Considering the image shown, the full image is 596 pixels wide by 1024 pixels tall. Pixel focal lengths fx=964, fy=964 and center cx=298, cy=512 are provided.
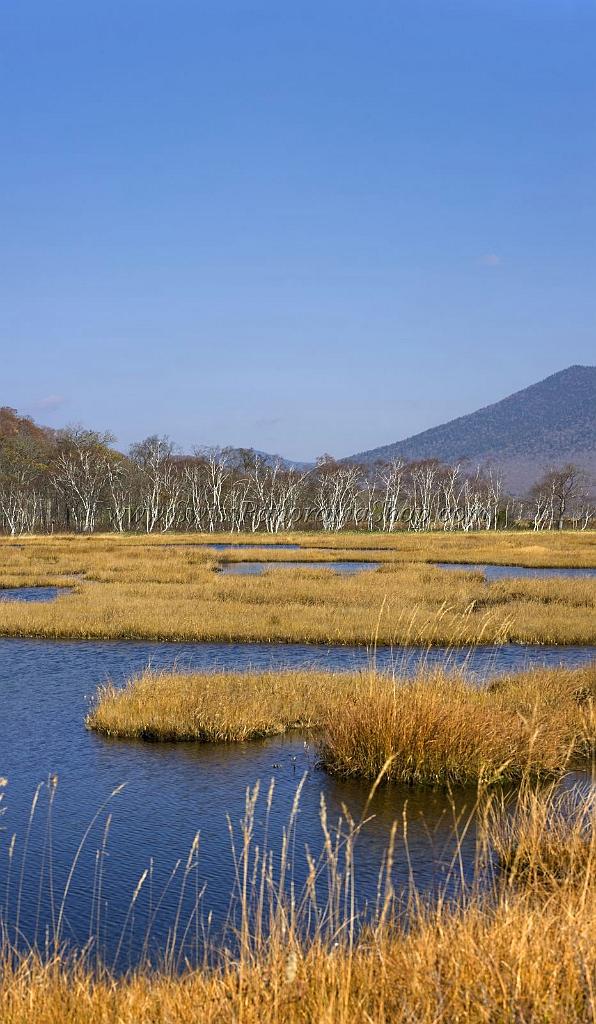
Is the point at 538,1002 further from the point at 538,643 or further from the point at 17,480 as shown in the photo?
the point at 17,480

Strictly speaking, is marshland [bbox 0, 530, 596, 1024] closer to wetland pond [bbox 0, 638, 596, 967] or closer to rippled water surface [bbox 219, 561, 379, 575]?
wetland pond [bbox 0, 638, 596, 967]

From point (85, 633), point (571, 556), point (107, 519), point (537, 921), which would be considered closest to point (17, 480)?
point (107, 519)

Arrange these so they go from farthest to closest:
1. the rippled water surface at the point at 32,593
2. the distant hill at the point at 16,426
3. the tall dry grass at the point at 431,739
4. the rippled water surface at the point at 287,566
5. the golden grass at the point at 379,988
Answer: the distant hill at the point at 16,426 → the rippled water surface at the point at 287,566 → the rippled water surface at the point at 32,593 → the tall dry grass at the point at 431,739 → the golden grass at the point at 379,988

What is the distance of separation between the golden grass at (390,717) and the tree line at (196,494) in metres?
81.5

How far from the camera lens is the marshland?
4.56 meters

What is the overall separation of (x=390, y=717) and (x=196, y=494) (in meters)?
95.3

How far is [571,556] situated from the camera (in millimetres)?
49500

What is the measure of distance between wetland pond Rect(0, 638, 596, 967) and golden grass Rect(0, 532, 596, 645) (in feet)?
11.0

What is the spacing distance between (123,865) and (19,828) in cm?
150

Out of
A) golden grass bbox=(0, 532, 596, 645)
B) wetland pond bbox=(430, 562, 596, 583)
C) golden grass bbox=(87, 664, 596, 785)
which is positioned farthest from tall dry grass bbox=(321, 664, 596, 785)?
wetland pond bbox=(430, 562, 596, 583)

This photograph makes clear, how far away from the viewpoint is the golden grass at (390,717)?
10.6 meters

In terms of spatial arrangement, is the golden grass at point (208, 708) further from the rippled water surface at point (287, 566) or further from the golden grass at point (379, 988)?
the rippled water surface at point (287, 566)

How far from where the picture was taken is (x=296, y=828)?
9273 mm

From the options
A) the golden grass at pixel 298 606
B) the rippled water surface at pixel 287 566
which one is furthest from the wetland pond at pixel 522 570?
the golden grass at pixel 298 606
